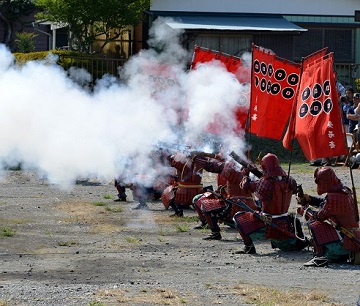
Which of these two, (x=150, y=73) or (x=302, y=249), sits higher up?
(x=150, y=73)

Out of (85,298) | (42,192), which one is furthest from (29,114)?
(85,298)

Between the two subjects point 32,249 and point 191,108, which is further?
point 191,108

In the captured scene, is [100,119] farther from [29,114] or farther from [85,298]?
[85,298]

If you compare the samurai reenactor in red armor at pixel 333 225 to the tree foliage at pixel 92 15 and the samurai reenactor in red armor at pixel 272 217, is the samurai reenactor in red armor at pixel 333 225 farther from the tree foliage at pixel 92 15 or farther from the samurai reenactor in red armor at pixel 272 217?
the tree foliage at pixel 92 15

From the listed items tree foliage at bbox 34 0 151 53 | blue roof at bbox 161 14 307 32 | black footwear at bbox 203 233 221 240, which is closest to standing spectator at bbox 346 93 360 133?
blue roof at bbox 161 14 307 32

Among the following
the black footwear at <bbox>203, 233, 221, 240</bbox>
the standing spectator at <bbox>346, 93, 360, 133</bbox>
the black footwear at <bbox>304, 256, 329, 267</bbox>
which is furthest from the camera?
the standing spectator at <bbox>346, 93, 360, 133</bbox>

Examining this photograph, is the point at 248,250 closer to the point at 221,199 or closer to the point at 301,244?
the point at 301,244

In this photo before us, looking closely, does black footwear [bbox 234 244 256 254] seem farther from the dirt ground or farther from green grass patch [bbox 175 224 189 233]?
green grass patch [bbox 175 224 189 233]

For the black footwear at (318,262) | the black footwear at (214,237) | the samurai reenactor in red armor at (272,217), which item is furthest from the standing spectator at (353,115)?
the black footwear at (318,262)

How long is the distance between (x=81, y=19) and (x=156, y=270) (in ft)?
67.2

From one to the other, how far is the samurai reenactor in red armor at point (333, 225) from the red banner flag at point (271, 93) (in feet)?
10.7

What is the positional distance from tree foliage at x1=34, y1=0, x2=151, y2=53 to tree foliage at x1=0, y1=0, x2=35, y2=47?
1284 cm

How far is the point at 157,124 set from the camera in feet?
63.7

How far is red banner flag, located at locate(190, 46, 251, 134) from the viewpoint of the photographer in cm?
1862
